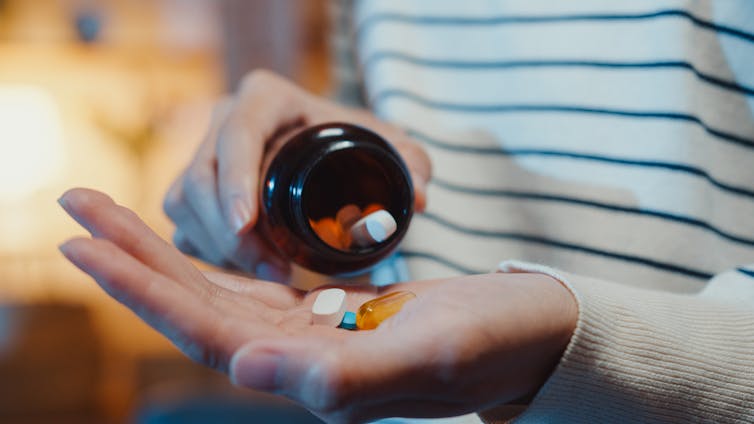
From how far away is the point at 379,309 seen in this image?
0.44 metres

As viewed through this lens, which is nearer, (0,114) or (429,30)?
(429,30)

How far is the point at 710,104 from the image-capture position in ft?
1.83

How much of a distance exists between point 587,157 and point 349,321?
0.98 ft

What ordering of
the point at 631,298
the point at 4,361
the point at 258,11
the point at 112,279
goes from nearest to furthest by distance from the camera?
1. the point at 112,279
2. the point at 631,298
3. the point at 258,11
4. the point at 4,361

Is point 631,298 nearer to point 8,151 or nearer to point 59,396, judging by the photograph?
point 59,396

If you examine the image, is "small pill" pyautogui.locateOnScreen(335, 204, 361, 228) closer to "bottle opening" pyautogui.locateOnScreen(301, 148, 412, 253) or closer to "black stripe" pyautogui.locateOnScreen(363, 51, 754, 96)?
"bottle opening" pyautogui.locateOnScreen(301, 148, 412, 253)

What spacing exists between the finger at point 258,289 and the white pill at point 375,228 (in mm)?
68

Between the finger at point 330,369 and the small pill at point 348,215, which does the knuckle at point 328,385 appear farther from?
the small pill at point 348,215

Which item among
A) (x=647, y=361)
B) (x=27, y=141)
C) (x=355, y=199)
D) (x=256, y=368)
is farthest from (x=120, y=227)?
(x=27, y=141)

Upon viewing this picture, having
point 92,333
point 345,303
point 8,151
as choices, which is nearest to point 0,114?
point 8,151

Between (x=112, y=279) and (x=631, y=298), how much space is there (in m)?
0.32

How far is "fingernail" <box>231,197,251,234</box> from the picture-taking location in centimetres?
49

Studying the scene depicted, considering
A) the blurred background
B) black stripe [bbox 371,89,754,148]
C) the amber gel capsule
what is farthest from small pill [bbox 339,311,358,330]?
the blurred background

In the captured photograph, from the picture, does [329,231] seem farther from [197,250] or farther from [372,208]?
[197,250]
